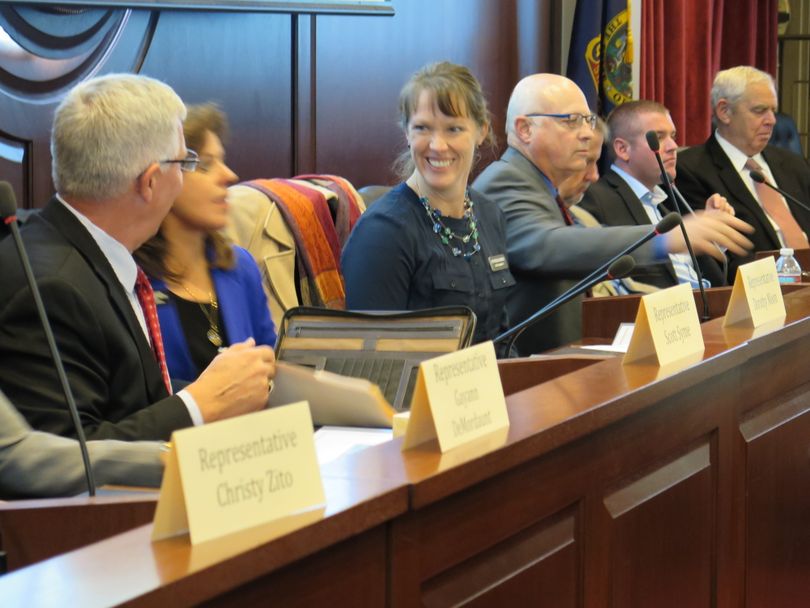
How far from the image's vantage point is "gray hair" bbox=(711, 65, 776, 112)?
17.7 ft

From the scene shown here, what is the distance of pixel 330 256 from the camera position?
3521 mm

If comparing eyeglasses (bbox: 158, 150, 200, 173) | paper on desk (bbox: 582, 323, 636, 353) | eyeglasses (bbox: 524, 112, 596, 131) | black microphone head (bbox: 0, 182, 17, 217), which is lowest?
paper on desk (bbox: 582, 323, 636, 353)

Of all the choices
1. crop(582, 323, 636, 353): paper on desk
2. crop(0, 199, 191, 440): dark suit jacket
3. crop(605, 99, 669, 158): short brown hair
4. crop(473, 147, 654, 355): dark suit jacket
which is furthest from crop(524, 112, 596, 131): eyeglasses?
crop(0, 199, 191, 440): dark suit jacket

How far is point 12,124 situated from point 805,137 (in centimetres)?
586

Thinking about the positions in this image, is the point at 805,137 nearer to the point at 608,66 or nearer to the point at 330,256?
the point at 608,66

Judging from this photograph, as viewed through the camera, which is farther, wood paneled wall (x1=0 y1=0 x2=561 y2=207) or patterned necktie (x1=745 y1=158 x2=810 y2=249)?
patterned necktie (x1=745 y1=158 x2=810 y2=249)

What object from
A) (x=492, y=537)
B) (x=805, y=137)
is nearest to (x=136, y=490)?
(x=492, y=537)

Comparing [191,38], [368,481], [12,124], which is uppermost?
[191,38]

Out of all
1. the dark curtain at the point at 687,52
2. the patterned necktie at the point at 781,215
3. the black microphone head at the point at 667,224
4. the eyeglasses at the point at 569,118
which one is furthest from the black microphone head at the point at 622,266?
the dark curtain at the point at 687,52

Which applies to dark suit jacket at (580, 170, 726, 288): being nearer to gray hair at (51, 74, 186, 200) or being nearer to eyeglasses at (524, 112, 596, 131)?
eyeglasses at (524, 112, 596, 131)

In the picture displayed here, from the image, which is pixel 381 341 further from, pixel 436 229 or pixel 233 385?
pixel 436 229

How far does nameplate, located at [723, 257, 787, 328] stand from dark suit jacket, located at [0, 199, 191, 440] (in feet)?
3.32

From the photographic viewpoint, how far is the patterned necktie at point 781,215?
5.15 metres

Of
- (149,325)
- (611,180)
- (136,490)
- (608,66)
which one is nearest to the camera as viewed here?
(136,490)
